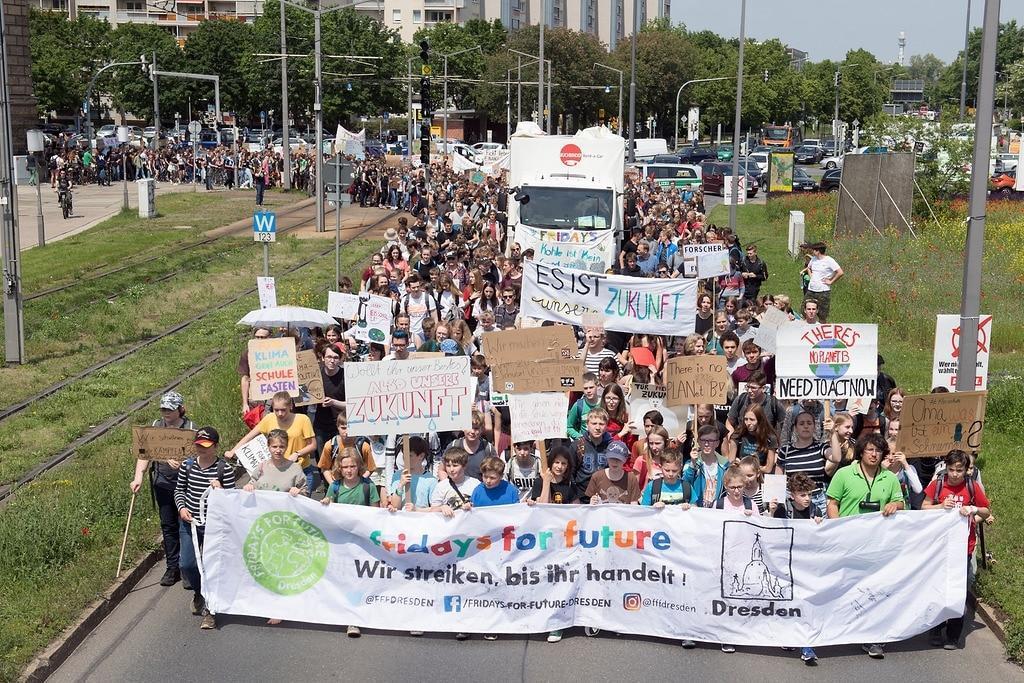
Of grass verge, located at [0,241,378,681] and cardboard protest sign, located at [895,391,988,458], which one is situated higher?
cardboard protest sign, located at [895,391,988,458]

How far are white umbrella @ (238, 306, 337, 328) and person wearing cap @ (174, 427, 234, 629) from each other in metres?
4.17

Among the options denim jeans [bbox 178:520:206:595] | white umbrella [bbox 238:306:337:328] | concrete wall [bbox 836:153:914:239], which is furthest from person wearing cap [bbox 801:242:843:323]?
concrete wall [bbox 836:153:914:239]

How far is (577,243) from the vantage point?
23.8 m

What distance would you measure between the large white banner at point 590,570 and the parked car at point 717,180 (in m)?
44.7

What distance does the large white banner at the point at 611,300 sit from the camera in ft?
48.3

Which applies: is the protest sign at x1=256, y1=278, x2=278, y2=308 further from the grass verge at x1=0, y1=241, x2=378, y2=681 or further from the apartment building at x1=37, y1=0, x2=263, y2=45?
the apartment building at x1=37, y1=0, x2=263, y2=45

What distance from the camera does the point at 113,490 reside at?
12211 millimetres

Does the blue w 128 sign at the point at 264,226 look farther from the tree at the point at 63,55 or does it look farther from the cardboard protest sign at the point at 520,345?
the tree at the point at 63,55

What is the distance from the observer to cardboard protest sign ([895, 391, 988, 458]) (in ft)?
32.3

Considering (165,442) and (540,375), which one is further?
(540,375)

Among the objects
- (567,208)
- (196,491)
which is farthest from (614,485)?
(567,208)

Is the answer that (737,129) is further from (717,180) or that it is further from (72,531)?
(72,531)

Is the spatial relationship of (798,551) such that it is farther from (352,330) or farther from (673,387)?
(352,330)

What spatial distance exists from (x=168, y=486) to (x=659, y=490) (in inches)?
147
